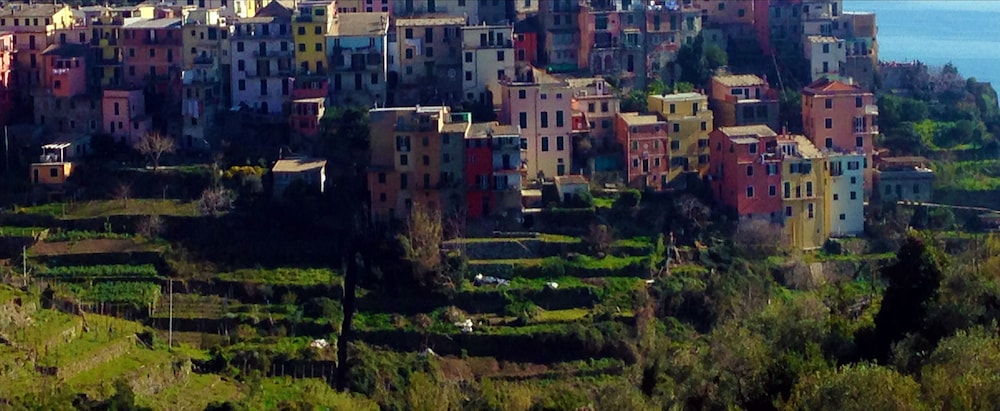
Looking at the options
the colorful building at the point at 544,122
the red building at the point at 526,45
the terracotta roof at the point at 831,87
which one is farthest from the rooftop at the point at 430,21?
the terracotta roof at the point at 831,87

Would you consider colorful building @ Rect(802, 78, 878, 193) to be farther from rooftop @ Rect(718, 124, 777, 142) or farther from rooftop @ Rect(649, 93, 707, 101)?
rooftop @ Rect(649, 93, 707, 101)

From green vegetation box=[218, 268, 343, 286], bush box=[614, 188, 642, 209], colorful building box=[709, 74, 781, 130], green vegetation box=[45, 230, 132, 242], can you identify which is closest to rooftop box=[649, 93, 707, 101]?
colorful building box=[709, 74, 781, 130]

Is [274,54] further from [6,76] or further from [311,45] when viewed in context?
[6,76]

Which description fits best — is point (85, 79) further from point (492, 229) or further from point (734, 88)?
point (734, 88)

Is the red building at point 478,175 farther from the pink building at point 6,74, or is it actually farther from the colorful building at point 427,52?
the pink building at point 6,74

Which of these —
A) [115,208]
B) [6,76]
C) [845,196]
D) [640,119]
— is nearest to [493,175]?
[640,119]

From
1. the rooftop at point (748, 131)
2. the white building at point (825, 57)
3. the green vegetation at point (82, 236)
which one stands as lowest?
the green vegetation at point (82, 236)
